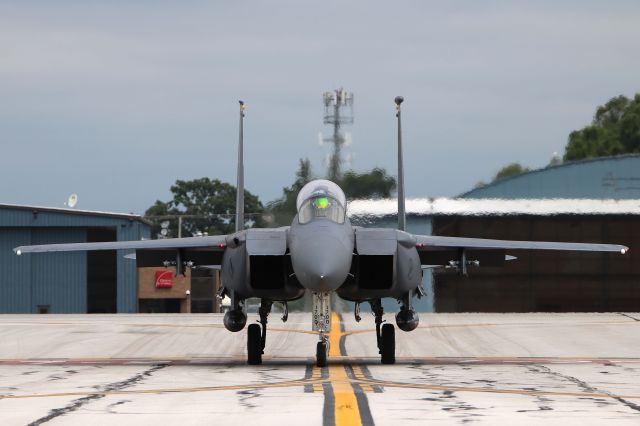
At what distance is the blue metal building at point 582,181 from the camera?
4828cm

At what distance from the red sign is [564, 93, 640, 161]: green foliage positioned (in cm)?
3391

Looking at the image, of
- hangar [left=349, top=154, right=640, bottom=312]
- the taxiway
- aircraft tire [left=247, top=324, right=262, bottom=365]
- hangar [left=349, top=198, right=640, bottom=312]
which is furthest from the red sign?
aircraft tire [left=247, top=324, right=262, bottom=365]

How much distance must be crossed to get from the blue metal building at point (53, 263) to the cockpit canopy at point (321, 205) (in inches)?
1481

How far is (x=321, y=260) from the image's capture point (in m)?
17.4

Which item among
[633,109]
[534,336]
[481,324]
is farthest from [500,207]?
[633,109]

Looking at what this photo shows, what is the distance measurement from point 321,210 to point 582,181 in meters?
32.4

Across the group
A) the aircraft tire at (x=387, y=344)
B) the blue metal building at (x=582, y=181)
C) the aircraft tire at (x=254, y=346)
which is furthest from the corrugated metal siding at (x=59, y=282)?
the aircraft tire at (x=387, y=344)

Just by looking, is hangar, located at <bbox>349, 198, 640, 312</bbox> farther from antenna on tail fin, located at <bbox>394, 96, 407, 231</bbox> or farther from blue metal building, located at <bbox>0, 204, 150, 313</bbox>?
antenna on tail fin, located at <bbox>394, 96, 407, 231</bbox>

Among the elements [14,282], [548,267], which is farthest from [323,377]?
[14,282]

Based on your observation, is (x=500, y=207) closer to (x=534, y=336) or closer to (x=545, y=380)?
(x=534, y=336)

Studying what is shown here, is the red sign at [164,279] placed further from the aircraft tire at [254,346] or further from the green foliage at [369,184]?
the aircraft tire at [254,346]

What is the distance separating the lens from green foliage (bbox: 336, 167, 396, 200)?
38125 millimetres

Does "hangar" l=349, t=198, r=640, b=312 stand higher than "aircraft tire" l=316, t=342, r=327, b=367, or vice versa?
"hangar" l=349, t=198, r=640, b=312

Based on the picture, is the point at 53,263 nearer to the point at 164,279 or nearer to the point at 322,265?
the point at 164,279
